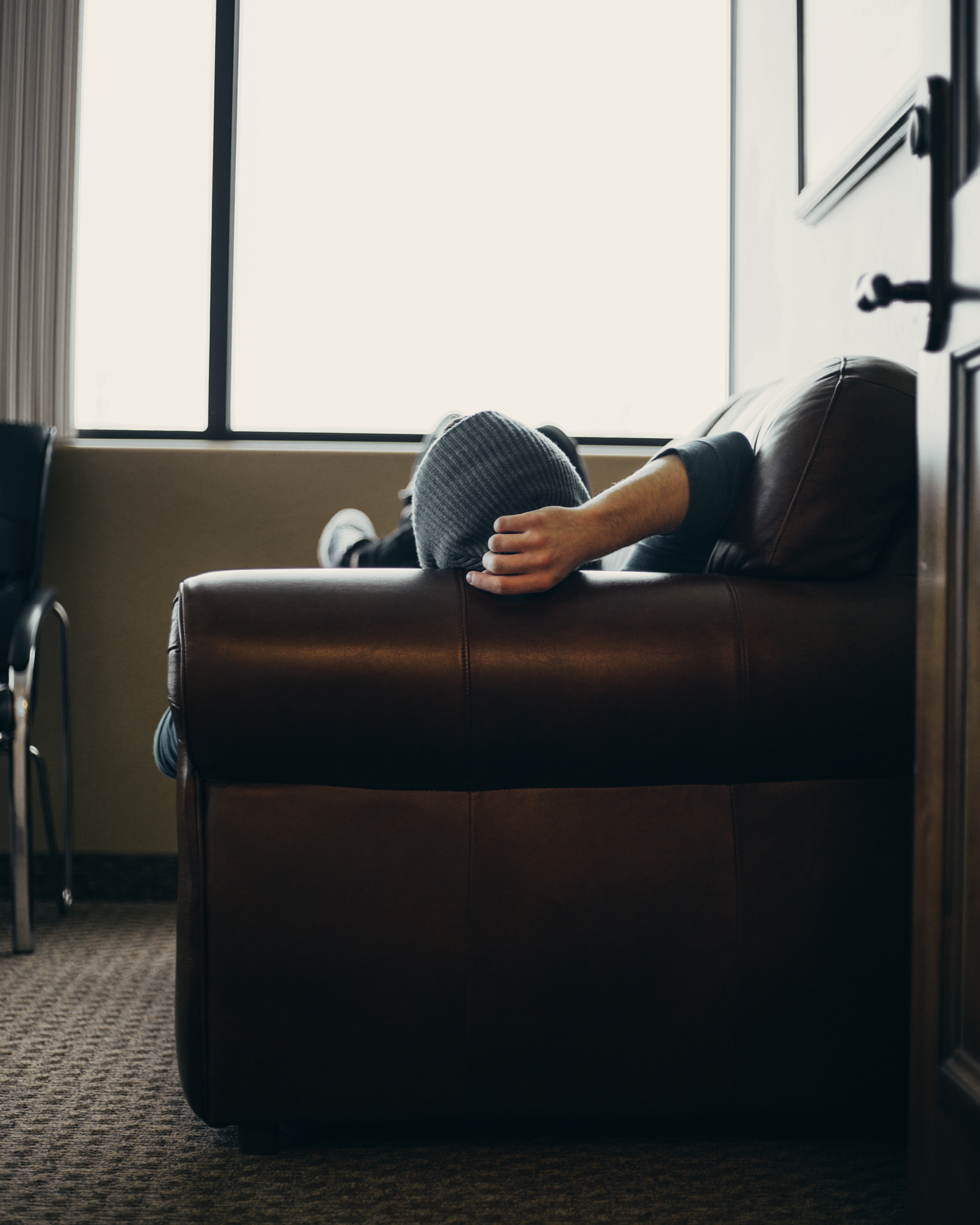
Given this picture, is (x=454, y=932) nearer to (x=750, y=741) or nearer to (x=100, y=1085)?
(x=750, y=741)

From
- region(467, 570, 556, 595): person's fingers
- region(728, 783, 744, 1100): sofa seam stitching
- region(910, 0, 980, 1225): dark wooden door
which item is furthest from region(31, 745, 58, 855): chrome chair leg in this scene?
region(910, 0, 980, 1225): dark wooden door

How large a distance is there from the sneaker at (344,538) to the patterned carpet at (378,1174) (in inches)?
31.9

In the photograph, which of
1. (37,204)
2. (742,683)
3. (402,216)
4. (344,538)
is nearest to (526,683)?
(742,683)

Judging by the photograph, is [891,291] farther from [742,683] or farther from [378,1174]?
[378,1174]

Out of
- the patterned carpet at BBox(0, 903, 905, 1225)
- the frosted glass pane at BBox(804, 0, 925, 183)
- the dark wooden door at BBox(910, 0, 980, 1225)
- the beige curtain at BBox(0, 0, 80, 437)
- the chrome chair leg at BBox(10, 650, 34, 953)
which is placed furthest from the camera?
the beige curtain at BBox(0, 0, 80, 437)

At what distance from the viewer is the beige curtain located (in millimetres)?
2559

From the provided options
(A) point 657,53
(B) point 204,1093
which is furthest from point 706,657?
(A) point 657,53

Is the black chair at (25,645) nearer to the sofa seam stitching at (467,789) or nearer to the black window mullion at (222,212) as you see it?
the black window mullion at (222,212)

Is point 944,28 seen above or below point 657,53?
below

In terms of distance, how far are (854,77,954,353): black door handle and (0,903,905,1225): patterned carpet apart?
0.90m

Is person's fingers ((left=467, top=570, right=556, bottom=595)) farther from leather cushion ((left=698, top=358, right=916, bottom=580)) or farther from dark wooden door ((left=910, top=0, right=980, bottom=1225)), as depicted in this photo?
dark wooden door ((left=910, top=0, right=980, bottom=1225))

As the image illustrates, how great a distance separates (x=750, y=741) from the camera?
3.53ft

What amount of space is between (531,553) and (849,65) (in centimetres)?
145

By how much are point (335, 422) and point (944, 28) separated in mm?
2100
